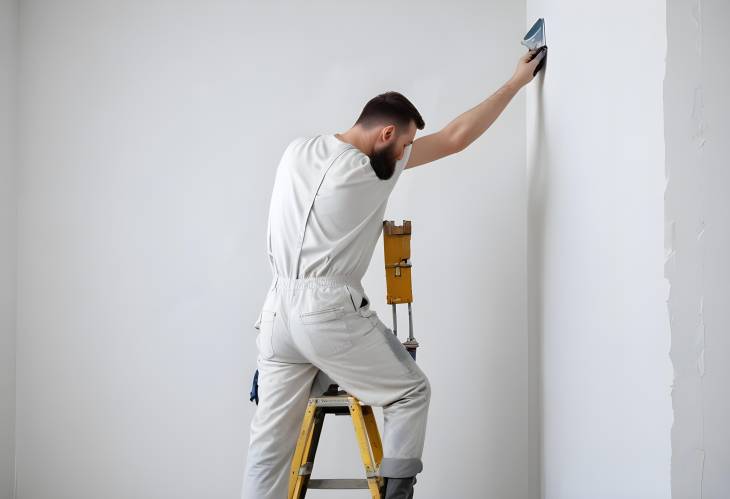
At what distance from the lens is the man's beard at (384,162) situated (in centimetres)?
226

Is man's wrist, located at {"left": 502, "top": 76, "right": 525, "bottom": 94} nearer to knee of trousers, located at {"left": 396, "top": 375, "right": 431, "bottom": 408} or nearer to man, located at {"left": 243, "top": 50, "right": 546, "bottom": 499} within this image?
man, located at {"left": 243, "top": 50, "right": 546, "bottom": 499}

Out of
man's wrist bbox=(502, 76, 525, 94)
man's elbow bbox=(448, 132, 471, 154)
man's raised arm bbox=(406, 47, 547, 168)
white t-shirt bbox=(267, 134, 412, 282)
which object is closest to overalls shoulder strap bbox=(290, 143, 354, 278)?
white t-shirt bbox=(267, 134, 412, 282)

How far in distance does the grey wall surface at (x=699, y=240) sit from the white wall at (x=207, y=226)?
5.49 feet

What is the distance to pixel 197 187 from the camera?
10.6ft

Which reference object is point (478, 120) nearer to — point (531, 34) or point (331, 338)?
point (531, 34)

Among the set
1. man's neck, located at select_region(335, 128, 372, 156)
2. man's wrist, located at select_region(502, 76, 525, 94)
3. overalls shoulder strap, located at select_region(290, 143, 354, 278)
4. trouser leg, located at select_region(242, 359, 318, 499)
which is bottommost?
trouser leg, located at select_region(242, 359, 318, 499)

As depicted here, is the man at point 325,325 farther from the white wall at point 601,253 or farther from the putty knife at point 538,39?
the putty knife at point 538,39

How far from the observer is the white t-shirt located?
2.17 m

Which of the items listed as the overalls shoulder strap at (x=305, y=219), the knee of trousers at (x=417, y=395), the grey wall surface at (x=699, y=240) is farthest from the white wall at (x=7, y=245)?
the grey wall surface at (x=699, y=240)

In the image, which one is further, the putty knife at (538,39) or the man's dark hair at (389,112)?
the putty knife at (538,39)

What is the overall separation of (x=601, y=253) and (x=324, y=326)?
2.64 ft

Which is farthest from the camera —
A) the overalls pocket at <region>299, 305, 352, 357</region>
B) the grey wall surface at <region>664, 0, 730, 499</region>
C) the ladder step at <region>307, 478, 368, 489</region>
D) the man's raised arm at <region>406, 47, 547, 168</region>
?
the man's raised arm at <region>406, 47, 547, 168</region>

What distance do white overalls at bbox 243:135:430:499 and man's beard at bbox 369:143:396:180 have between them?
0.11ft

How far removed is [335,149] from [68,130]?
5.58 feet
